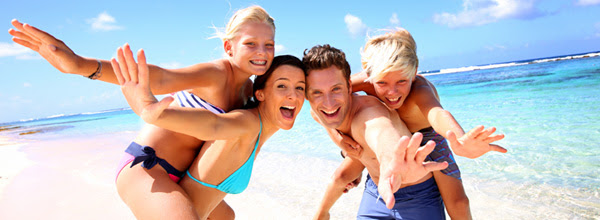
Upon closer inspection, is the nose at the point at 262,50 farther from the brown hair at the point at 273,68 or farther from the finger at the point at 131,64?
the finger at the point at 131,64

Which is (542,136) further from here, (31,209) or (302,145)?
(31,209)

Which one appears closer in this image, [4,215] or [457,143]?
[457,143]

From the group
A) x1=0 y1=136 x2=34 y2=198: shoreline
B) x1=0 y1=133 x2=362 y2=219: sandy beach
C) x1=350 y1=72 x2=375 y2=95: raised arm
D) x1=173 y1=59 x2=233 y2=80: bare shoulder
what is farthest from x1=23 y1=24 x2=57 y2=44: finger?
x1=0 y1=136 x2=34 y2=198: shoreline

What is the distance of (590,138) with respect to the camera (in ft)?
23.3

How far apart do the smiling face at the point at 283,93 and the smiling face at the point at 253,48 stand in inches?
5.9

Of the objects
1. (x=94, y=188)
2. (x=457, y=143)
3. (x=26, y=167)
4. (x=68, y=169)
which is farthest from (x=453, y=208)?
(x=26, y=167)

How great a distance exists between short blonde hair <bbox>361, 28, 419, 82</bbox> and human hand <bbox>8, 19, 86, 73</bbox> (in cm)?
232

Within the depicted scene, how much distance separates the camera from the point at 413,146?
203 centimetres

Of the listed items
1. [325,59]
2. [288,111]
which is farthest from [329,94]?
[288,111]

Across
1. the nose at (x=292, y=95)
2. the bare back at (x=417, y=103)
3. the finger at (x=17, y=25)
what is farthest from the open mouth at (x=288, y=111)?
the finger at (x=17, y=25)

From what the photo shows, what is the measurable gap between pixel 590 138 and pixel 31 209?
9780mm

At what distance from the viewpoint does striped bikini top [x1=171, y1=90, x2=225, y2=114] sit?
3062 millimetres

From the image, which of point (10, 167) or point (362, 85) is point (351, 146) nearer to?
point (362, 85)

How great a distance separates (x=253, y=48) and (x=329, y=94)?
0.79 metres
